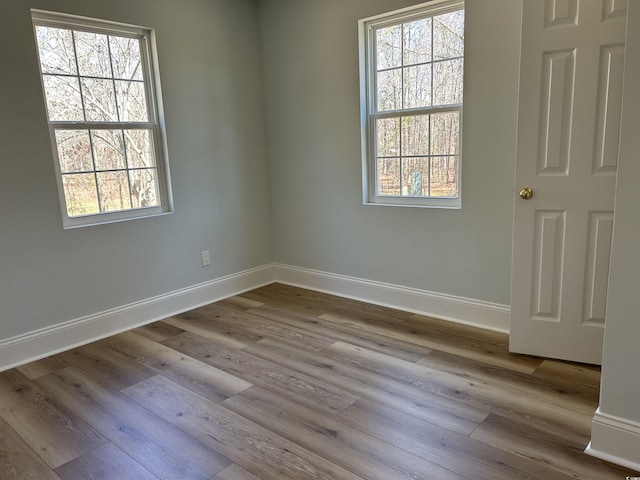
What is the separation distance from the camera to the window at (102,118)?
2.94 m

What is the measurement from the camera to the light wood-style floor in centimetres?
184

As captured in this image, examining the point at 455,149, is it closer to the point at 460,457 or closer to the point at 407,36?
the point at 407,36

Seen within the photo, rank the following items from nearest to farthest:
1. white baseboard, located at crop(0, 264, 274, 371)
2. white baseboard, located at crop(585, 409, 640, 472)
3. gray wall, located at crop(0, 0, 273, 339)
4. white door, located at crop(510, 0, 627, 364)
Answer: white baseboard, located at crop(585, 409, 640, 472), white door, located at crop(510, 0, 627, 364), gray wall, located at crop(0, 0, 273, 339), white baseboard, located at crop(0, 264, 274, 371)

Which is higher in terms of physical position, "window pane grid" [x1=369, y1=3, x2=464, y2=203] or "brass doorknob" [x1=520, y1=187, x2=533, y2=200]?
"window pane grid" [x1=369, y1=3, x2=464, y2=203]

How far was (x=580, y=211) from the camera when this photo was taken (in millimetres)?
2389

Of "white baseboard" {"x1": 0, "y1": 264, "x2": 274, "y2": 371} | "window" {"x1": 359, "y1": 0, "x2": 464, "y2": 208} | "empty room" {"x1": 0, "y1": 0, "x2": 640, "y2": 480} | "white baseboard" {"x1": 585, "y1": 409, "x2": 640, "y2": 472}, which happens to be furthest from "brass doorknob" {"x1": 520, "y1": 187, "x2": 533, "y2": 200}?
"white baseboard" {"x1": 0, "y1": 264, "x2": 274, "y2": 371}

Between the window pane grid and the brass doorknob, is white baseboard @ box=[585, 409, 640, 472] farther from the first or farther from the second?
the window pane grid

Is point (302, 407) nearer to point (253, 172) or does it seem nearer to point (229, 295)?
point (229, 295)

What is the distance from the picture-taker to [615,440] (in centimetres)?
178

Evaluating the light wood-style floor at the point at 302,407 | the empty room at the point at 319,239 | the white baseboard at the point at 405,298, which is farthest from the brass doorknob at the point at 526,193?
the light wood-style floor at the point at 302,407

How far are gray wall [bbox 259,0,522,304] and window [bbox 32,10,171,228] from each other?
1.09m

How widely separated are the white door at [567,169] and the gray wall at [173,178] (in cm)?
236

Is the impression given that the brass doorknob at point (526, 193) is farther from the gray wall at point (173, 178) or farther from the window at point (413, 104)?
the gray wall at point (173, 178)

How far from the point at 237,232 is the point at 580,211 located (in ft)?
8.84
